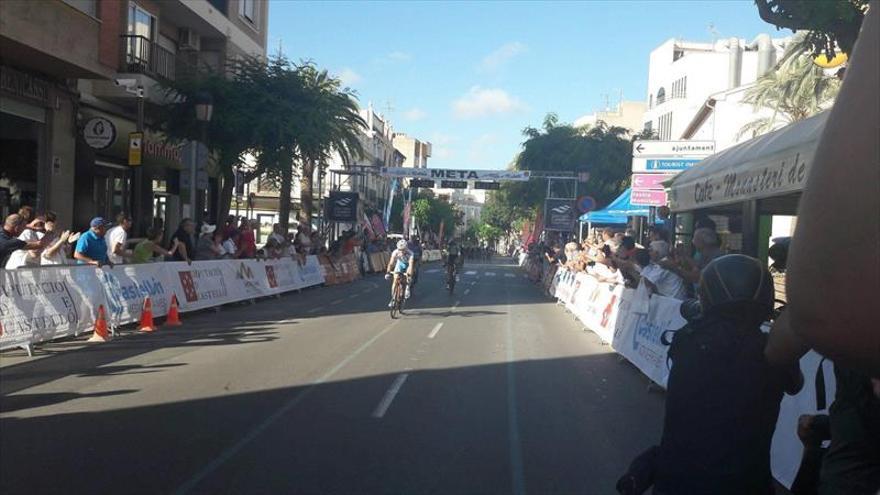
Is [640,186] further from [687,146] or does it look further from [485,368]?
[485,368]

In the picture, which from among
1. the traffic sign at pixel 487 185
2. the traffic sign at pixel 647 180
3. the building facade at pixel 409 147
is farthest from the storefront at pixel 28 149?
the building facade at pixel 409 147

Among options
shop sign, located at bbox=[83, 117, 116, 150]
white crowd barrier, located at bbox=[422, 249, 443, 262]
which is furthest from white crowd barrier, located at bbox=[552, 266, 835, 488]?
white crowd barrier, located at bbox=[422, 249, 443, 262]

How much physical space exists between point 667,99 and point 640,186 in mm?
51109

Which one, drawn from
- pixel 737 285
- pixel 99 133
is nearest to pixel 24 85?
pixel 99 133

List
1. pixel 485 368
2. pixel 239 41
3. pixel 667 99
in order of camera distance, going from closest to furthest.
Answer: pixel 485 368, pixel 239 41, pixel 667 99

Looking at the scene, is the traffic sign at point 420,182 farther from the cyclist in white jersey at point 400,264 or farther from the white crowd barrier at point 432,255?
the cyclist in white jersey at point 400,264

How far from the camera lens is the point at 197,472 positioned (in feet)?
20.7

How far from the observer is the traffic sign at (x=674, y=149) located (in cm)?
1783

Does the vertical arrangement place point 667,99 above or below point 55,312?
above

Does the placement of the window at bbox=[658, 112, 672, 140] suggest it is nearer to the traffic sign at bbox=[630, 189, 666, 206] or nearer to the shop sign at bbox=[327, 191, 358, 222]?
the shop sign at bbox=[327, 191, 358, 222]

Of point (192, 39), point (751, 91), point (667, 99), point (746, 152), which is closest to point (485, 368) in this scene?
point (746, 152)

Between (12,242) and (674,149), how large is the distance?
41.7 feet

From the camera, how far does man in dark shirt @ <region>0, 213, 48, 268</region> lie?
12602mm

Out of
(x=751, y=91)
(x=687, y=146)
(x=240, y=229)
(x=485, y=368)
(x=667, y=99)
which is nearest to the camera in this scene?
(x=485, y=368)
